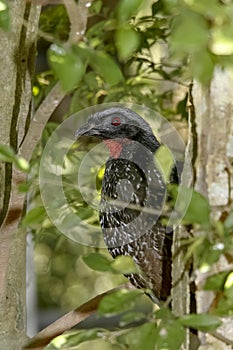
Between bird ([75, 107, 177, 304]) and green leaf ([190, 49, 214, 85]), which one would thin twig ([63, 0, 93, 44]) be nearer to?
green leaf ([190, 49, 214, 85])

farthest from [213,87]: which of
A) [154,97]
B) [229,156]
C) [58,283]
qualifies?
[58,283]

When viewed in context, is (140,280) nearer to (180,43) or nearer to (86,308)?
(86,308)

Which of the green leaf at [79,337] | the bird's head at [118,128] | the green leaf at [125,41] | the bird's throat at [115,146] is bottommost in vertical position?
the green leaf at [79,337]

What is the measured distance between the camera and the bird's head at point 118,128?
3.14 ft

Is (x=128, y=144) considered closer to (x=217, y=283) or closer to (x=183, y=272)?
(x=183, y=272)

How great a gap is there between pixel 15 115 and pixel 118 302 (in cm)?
36

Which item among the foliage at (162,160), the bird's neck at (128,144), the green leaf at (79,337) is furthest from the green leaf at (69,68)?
the bird's neck at (128,144)

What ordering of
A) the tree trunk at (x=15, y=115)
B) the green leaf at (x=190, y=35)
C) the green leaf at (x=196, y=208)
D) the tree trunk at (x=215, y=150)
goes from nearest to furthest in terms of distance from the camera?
the green leaf at (x=190, y=35) < the green leaf at (x=196, y=208) < the tree trunk at (x=215, y=150) < the tree trunk at (x=15, y=115)

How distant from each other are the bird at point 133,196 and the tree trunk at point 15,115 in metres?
0.09

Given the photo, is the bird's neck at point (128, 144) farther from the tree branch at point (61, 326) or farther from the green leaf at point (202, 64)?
the green leaf at point (202, 64)

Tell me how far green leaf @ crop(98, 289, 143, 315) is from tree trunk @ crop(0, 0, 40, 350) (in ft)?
0.77

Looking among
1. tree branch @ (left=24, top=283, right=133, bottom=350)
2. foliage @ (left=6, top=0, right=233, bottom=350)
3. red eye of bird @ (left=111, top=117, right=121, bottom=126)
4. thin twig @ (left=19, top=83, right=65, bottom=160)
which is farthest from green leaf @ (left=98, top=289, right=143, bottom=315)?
red eye of bird @ (left=111, top=117, right=121, bottom=126)

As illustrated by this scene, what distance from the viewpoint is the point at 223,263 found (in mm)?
743

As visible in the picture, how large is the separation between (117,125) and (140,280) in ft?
0.70
